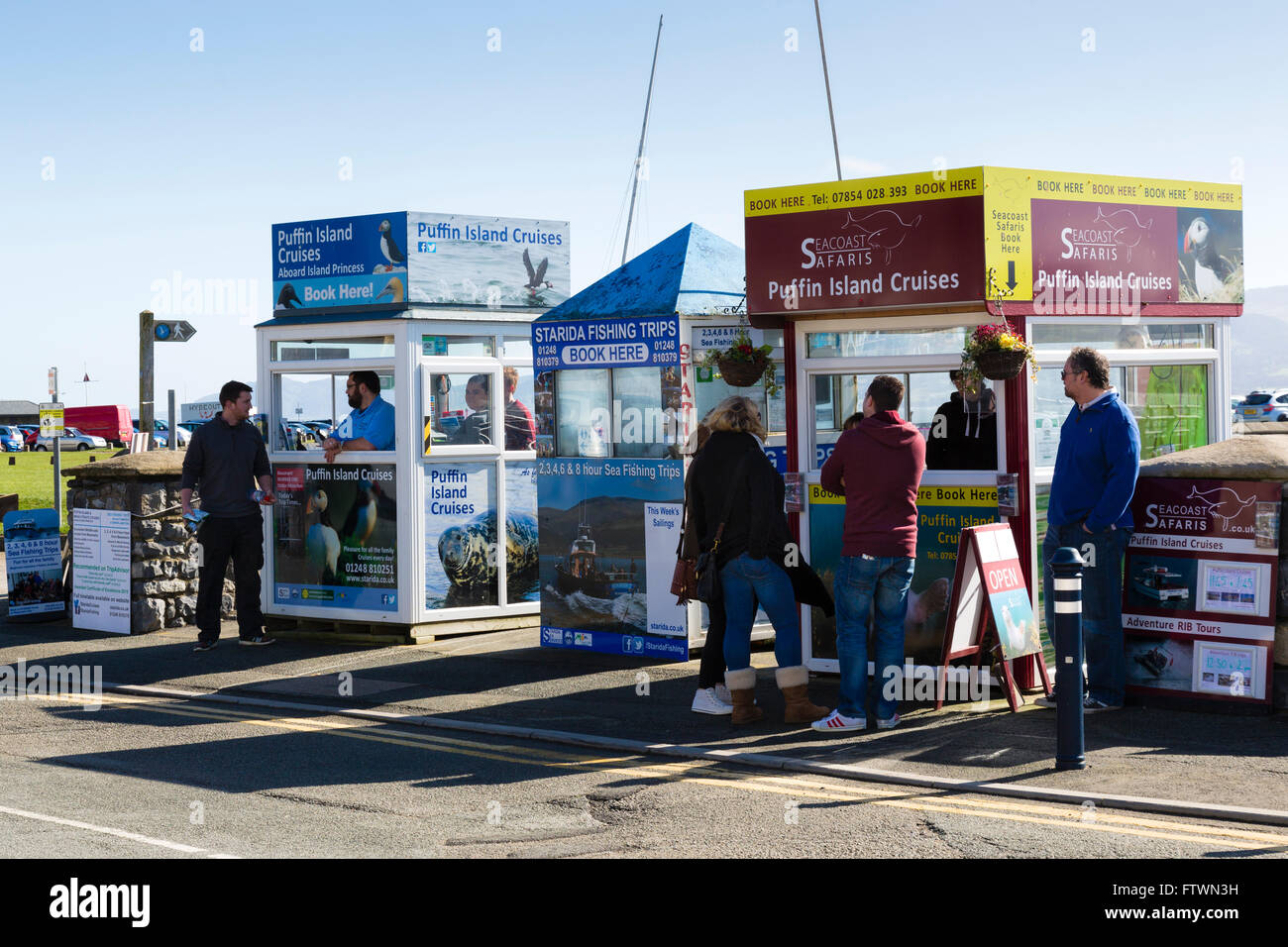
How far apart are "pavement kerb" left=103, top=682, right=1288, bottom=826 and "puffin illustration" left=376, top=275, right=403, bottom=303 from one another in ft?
12.2

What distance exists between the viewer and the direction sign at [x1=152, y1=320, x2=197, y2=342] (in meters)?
15.7

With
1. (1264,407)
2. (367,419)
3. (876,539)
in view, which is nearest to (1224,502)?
(876,539)

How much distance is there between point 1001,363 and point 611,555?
12.1 feet

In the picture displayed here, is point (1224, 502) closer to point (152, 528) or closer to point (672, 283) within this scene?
point (672, 283)

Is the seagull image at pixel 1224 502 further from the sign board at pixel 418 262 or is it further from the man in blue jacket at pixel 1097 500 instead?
the sign board at pixel 418 262

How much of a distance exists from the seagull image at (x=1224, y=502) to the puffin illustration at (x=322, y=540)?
715 centimetres

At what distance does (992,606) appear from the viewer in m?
8.70

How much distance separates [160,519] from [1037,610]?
26.2ft

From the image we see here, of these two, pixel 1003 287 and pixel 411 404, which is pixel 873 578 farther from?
pixel 411 404

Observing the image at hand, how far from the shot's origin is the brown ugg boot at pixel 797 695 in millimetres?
8664

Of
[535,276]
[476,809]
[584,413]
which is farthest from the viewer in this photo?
[535,276]

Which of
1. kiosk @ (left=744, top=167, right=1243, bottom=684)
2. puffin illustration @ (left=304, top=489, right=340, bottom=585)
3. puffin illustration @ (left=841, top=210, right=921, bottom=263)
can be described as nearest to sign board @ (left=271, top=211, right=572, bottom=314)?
puffin illustration @ (left=304, top=489, right=340, bottom=585)

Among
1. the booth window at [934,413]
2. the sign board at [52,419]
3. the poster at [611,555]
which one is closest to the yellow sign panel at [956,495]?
the booth window at [934,413]

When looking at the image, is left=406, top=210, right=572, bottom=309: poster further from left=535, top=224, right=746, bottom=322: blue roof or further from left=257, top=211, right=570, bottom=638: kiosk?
left=535, top=224, right=746, bottom=322: blue roof
